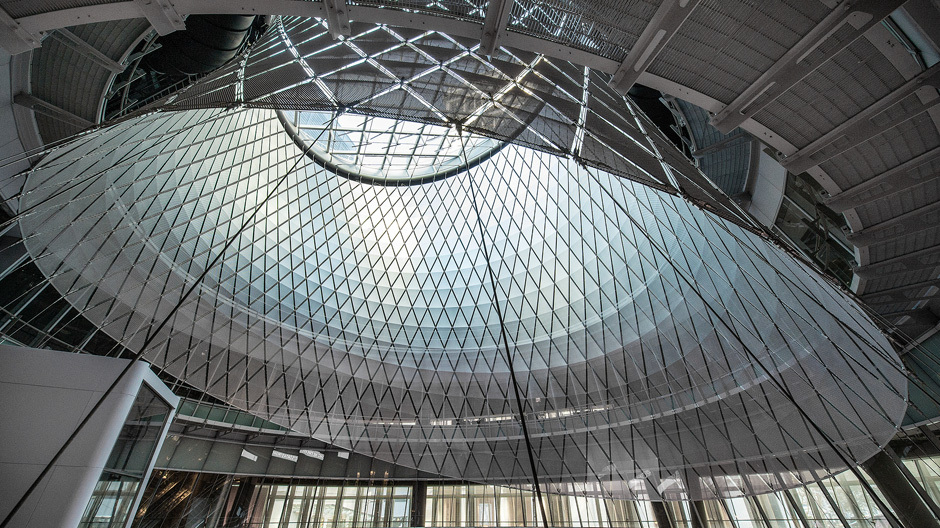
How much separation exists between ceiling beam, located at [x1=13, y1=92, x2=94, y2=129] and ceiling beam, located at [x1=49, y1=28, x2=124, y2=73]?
272 centimetres

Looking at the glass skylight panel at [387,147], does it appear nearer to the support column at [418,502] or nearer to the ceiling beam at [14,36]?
the ceiling beam at [14,36]

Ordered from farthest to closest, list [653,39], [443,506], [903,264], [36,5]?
[443,506]
[903,264]
[653,39]
[36,5]

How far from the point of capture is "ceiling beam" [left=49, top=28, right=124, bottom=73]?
53.7 ft

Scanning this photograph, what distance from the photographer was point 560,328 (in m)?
36.6

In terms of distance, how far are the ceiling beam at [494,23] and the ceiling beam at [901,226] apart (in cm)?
1572

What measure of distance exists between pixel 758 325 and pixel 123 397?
1285 inches

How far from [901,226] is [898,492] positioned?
2317cm

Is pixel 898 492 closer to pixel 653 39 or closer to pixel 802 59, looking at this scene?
pixel 802 59

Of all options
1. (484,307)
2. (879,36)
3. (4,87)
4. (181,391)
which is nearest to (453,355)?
(484,307)

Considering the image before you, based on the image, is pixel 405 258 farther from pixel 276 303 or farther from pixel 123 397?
pixel 123 397

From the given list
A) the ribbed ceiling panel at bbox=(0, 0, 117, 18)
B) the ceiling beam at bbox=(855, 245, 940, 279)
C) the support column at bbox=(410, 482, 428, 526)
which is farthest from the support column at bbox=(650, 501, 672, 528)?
the ribbed ceiling panel at bbox=(0, 0, 117, 18)

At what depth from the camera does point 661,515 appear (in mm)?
37312

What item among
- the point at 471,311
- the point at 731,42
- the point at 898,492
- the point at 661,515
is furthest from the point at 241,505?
the point at 898,492

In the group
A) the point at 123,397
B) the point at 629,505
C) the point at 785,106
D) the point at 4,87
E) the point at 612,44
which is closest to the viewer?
the point at 612,44
